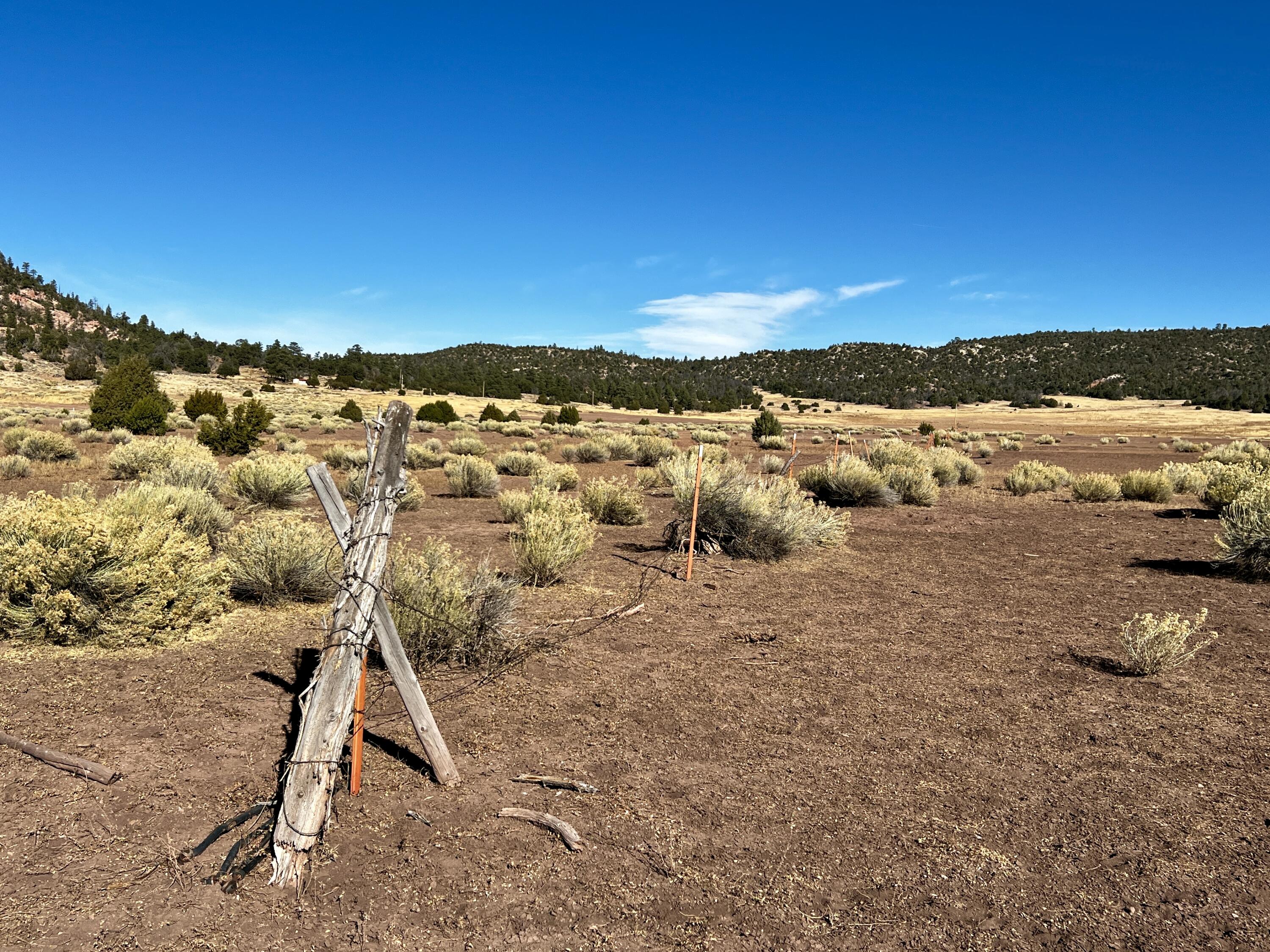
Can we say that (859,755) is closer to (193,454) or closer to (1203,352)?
(193,454)

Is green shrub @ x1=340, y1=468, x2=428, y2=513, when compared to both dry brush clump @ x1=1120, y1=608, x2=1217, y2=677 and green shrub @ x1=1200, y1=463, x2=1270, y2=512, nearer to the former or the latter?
dry brush clump @ x1=1120, y1=608, x2=1217, y2=677

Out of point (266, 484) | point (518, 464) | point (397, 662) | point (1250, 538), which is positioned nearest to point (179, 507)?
point (266, 484)

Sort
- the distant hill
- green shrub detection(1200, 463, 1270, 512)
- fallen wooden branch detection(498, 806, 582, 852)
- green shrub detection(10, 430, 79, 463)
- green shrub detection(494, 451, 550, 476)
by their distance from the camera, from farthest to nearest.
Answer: the distant hill < green shrub detection(494, 451, 550, 476) < green shrub detection(10, 430, 79, 463) < green shrub detection(1200, 463, 1270, 512) < fallen wooden branch detection(498, 806, 582, 852)

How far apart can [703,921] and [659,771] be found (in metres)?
1.39

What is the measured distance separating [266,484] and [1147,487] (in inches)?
770

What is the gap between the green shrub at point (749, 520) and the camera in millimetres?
11445

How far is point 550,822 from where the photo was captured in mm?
4129

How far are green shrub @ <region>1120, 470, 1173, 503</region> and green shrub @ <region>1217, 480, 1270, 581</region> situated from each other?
7.63 metres

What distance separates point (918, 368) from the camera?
4535 inches

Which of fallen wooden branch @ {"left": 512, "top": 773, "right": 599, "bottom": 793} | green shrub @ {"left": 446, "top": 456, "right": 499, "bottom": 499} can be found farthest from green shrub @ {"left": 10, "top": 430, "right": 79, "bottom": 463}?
fallen wooden branch @ {"left": 512, "top": 773, "right": 599, "bottom": 793}

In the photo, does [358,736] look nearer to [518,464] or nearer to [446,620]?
[446,620]

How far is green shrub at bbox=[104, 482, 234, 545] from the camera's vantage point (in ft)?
28.8

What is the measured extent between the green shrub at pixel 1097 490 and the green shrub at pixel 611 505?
11.6m

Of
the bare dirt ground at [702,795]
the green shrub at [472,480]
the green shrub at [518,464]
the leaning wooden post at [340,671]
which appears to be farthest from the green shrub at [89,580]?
the green shrub at [518,464]
